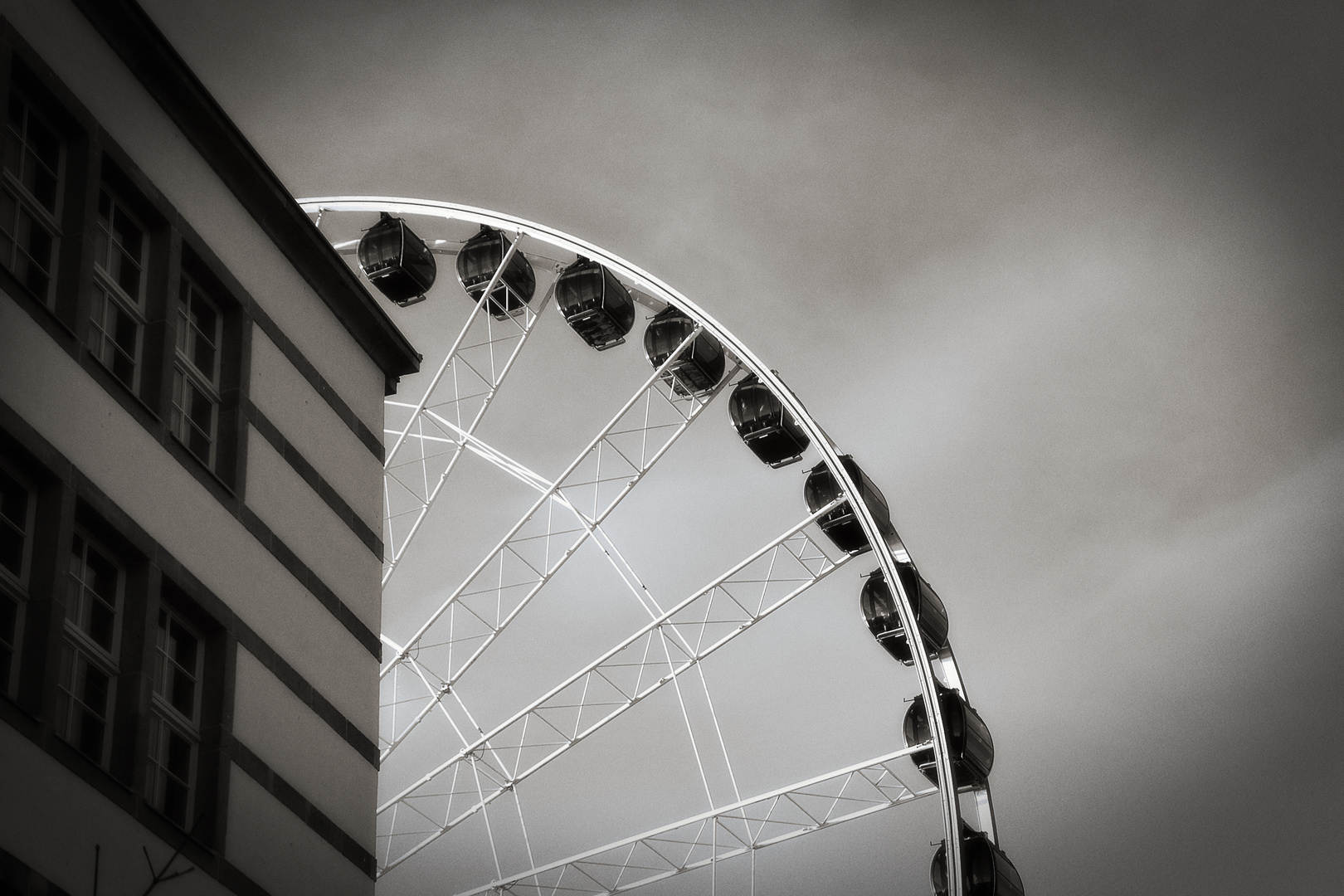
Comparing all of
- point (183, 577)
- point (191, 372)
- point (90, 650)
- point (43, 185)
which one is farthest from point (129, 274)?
point (90, 650)

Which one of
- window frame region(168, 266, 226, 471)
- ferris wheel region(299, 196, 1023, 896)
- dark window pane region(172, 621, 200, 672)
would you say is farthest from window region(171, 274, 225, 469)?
ferris wheel region(299, 196, 1023, 896)

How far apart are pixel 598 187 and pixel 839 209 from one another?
577cm

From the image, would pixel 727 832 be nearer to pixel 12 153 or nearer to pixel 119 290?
pixel 119 290

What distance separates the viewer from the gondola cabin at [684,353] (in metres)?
28.9

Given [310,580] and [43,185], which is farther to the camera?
[310,580]

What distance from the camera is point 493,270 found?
29.2 meters

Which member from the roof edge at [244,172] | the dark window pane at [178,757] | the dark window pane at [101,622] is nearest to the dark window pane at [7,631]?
the dark window pane at [101,622]

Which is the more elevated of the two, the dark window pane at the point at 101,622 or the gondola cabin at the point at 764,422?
the gondola cabin at the point at 764,422

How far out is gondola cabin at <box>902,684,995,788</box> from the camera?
85.4ft

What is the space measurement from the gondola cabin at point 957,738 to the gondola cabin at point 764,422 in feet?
15.4

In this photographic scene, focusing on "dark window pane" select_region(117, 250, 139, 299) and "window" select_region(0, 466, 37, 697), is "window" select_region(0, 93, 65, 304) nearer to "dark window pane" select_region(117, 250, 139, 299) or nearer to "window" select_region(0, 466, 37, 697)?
"dark window pane" select_region(117, 250, 139, 299)

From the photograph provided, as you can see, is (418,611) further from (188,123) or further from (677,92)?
(188,123)

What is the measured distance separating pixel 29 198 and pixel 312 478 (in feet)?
13.6

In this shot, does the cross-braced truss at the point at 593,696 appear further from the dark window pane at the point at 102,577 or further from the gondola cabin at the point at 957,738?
the dark window pane at the point at 102,577
